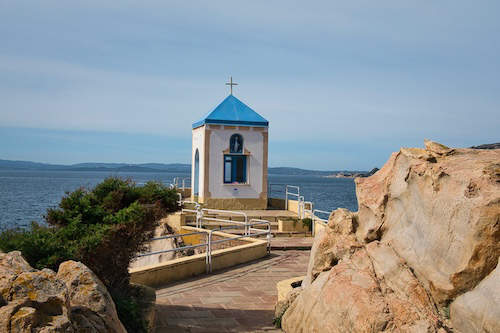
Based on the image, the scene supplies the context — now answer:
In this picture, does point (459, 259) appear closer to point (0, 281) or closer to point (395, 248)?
point (395, 248)

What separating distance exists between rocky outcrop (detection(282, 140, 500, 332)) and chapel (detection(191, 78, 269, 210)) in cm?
1635

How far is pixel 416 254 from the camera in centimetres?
612

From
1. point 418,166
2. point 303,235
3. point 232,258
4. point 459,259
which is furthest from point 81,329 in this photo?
point 303,235

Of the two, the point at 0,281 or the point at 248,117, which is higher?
the point at 248,117

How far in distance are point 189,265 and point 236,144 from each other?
1309cm

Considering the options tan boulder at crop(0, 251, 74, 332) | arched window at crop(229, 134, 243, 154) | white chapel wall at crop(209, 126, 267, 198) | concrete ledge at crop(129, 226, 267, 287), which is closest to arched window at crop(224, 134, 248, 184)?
arched window at crop(229, 134, 243, 154)

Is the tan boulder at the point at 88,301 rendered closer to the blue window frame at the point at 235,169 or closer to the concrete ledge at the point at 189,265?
the concrete ledge at the point at 189,265

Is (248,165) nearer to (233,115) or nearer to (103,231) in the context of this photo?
(233,115)

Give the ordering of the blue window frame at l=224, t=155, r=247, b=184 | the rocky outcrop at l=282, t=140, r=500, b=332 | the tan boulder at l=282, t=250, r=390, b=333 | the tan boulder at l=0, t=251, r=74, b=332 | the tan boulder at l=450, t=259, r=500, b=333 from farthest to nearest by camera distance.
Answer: the blue window frame at l=224, t=155, r=247, b=184
the tan boulder at l=282, t=250, r=390, b=333
the rocky outcrop at l=282, t=140, r=500, b=332
the tan boulder at l=450, t=259, r=500, b=333
the tan boulder at l=0, t=251, r=74, b=332

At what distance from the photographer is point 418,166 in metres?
6.34

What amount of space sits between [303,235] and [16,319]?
49.8 ft

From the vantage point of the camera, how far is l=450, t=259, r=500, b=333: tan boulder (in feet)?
15.9

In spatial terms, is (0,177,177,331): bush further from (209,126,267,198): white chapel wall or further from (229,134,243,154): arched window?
(229,134,243,154): arched window

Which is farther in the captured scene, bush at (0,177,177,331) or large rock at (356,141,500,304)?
bush at (0,177,177,331)
